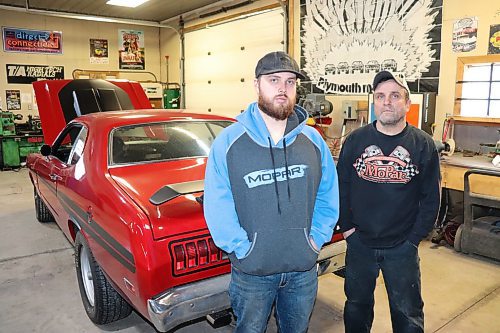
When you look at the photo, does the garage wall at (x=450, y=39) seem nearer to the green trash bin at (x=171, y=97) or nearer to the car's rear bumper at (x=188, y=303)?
the car's rear bumper at (x=188, y=303)

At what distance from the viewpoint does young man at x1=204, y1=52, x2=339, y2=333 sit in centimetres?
168

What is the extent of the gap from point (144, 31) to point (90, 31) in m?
1.52

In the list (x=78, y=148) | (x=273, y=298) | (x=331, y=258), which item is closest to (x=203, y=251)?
(x=273, y=298)

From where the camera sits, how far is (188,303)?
6.93 ft

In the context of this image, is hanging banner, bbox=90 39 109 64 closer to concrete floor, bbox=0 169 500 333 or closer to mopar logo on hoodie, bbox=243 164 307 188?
concrete floor, bbox=0 169 500 333

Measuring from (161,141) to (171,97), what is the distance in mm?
8349

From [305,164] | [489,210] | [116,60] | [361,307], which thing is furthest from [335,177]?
[116,60]

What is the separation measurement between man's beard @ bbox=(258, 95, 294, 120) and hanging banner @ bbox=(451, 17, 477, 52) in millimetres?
4189

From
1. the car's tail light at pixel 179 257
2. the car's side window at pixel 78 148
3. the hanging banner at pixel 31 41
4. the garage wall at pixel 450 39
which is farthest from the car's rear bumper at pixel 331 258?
the hanging banner at pixel 31 41

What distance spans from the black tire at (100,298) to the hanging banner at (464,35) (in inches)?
185

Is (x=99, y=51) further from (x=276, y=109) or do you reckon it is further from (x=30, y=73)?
(x=276, y=109)

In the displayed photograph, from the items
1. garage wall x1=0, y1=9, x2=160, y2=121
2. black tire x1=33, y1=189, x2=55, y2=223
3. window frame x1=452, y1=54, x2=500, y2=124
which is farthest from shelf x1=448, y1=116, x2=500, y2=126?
garage wall x1=0, y1=9, x2=160, y2=121

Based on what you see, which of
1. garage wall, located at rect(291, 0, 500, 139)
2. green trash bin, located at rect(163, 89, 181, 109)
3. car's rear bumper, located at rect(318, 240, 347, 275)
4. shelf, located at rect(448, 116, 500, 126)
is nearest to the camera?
car's rear bumper, located at rect(318, 240, 347, 275)

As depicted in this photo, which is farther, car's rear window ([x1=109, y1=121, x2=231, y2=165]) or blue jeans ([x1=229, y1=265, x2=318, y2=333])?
car's rear window ([x1=109, y1=121, x2=231, y2=165])
